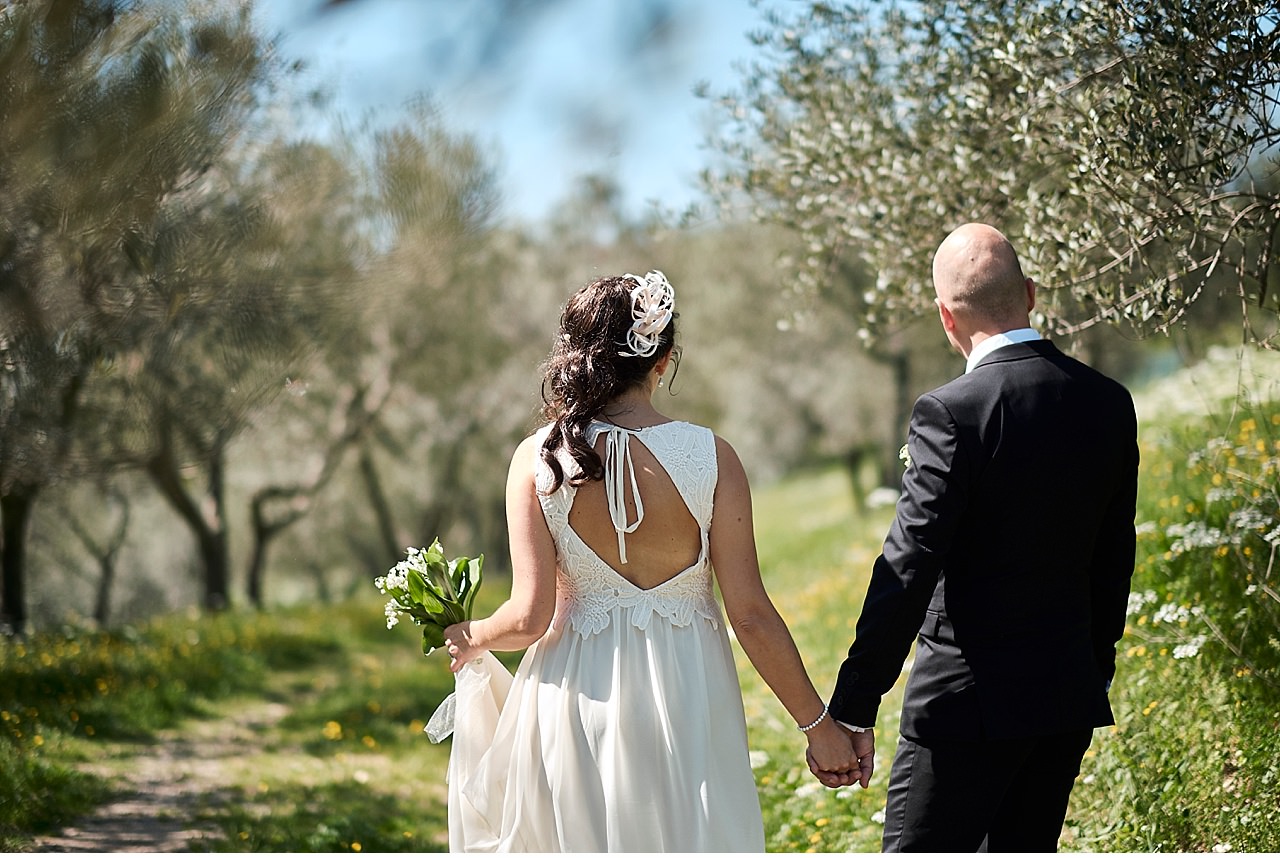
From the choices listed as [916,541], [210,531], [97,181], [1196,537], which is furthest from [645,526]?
[210,531]

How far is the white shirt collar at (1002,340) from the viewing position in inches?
137

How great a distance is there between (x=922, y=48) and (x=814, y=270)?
1435mm

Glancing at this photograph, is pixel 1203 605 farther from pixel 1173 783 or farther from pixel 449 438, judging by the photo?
pixel 449 438

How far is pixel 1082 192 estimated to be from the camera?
5.18 meters

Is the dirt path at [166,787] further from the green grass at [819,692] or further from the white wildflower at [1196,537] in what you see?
the white wildflower at [1196,537]

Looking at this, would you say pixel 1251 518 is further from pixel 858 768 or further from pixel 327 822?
pixel 327 822

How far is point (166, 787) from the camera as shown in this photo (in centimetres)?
747

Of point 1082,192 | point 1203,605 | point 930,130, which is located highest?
point 930,130

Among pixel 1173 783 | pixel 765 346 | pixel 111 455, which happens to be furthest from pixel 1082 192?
pixel 765 346

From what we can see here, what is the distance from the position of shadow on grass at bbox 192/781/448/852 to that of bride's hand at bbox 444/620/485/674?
2.51 meters

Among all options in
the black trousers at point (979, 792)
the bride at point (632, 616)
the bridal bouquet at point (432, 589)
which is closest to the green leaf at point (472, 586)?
the bridal bouquet at point (432, 589)

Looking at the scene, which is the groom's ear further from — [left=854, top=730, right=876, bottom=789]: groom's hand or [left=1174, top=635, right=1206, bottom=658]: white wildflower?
[left=1174, top=635, right=1206, bottom=658]: white wildflower

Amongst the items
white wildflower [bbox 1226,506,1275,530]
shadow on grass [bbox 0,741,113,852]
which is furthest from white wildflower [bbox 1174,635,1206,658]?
shadow on grass [bbox 0,741,113,852]

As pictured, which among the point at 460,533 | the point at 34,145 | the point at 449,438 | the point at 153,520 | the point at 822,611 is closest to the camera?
the point at 34,145
